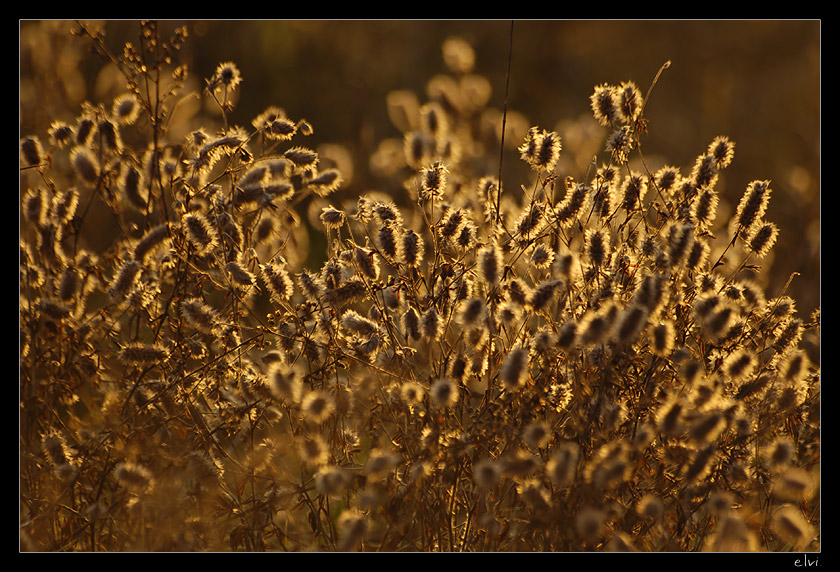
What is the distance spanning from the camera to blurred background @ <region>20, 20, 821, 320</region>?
639 centimetres

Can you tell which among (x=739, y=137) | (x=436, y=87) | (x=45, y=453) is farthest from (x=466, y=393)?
(x=739, y=137)

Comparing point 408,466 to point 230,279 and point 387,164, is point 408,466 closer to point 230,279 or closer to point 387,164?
point 230,279

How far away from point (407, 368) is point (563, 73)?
6.36 m

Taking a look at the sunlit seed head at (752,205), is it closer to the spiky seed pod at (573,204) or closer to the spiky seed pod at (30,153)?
the spiky seed pod at (573,204)

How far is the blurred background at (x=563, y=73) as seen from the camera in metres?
6.39

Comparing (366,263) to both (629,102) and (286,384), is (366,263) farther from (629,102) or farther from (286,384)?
(629,102)

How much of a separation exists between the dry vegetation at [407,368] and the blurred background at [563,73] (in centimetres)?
264

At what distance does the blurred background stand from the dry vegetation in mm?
2640

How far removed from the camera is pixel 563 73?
26.2 feet

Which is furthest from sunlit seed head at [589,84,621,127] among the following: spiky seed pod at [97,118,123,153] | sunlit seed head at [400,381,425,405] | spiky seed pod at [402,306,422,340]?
spiky seed pod at [97,118,123,153]

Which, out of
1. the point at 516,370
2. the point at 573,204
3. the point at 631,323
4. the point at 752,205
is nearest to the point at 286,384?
the point at 516,370

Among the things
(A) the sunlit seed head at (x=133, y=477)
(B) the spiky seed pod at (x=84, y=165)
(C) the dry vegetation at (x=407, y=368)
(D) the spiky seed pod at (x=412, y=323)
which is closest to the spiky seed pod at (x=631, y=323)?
(C) the dry vegetation at (x=407, y=368)

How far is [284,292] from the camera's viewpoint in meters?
2.21
